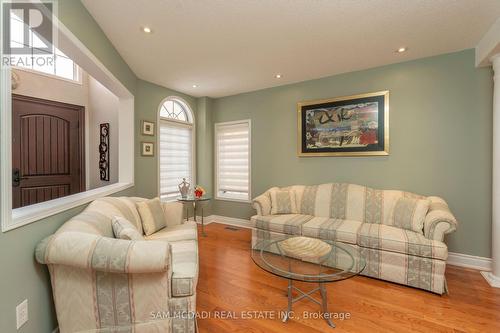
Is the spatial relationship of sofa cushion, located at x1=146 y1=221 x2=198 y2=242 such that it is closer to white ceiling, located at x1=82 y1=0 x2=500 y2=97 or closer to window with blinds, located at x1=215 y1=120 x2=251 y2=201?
window with blinds, located at x1=215 y1=120 x2=251 y2=201

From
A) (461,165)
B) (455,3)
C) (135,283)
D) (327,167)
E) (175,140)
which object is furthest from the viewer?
(175,140)

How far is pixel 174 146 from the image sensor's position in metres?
4.40

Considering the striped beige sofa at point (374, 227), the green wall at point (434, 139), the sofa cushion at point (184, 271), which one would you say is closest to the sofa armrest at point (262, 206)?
the striped beige sofa at point (374, 227)

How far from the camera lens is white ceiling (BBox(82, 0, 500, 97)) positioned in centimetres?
198

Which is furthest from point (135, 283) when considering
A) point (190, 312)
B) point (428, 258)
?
point (428, 258)

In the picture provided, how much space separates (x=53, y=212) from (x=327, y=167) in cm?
333

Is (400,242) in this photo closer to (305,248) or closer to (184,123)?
(305,248)

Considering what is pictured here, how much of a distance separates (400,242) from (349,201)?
882mm

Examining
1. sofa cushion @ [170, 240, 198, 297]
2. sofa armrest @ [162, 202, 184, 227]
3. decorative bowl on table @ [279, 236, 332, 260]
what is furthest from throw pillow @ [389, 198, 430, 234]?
sofa armrest @ [162, 202, 184, 227]

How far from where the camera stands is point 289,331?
1.74 meters

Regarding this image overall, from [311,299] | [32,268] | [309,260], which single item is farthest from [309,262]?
[32,268]

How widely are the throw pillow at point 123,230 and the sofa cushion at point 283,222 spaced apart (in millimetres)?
1821

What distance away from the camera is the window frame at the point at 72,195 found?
122 centimetres

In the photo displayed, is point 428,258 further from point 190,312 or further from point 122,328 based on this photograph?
point 122,328
